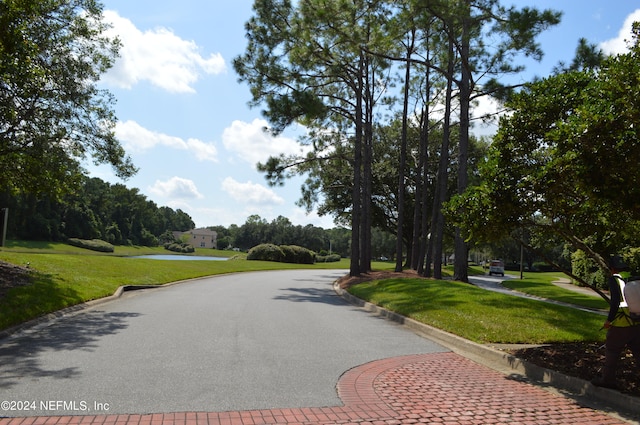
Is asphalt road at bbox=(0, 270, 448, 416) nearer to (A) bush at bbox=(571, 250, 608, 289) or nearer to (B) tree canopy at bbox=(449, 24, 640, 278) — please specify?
(B) tree canopy at bbox=(449, 24, 640, 278)

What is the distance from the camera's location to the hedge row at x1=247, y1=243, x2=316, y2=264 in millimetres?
55844

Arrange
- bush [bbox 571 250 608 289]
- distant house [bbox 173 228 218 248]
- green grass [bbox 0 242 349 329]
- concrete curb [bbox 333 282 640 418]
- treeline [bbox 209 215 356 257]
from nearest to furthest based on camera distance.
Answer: concrete curb [bbox 333 282 640 418] → green grass [bbox 0 242 349 329] → bush [bbox 571 250 608 289] → treeline [bbox 209 215 356 257] → distant house [bbox 173 228 218 248]

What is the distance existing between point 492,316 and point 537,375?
4.27 meters

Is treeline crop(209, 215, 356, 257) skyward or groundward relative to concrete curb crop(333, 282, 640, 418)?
skyward

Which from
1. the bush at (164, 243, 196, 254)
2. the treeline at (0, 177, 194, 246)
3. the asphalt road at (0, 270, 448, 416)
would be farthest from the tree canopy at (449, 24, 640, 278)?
the bush at (164, 243, 196, 254)

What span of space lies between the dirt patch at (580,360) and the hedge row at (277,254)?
48.0 metres

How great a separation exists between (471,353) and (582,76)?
4990 millimetres

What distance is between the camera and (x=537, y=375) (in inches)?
273

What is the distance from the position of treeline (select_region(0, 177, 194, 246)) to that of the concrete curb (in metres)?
38.8

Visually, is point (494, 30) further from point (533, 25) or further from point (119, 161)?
point (119, 161)

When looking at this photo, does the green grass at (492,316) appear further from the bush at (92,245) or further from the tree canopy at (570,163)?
the bush at (92,245)

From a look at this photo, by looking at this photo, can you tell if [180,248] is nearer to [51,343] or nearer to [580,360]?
[51,343]

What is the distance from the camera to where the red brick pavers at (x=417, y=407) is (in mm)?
4629

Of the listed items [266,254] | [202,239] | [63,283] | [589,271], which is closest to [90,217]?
[266,254]
